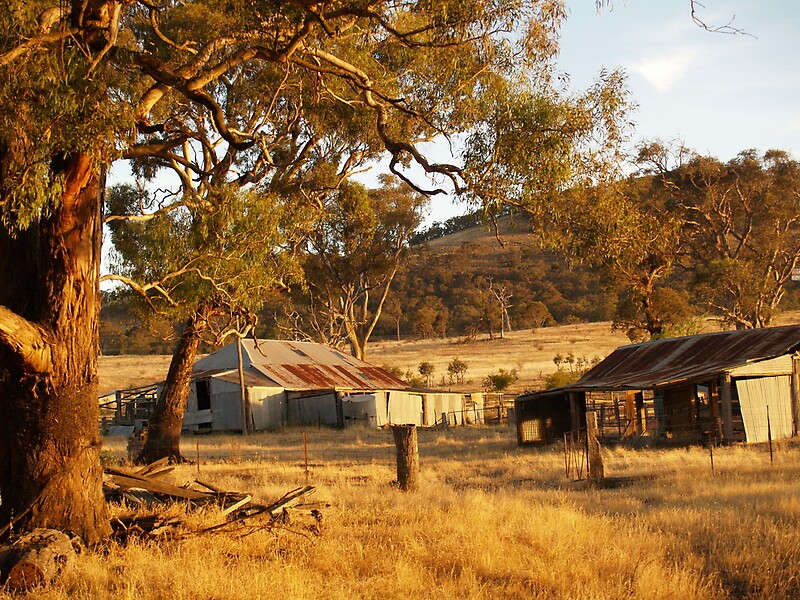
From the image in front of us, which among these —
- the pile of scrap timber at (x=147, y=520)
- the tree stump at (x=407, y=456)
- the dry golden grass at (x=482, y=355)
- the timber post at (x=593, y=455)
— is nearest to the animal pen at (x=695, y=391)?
the timber post at (x=593, y=455)

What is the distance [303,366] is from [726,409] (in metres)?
24.4

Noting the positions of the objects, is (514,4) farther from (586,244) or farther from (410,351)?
(410,351)

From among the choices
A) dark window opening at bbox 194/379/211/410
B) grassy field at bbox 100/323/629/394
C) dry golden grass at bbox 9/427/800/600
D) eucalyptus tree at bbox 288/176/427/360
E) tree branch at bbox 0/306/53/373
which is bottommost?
dry golden grass at bbox 9/427/800/600

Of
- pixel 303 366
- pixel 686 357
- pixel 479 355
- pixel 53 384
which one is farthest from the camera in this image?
pixel 479 355

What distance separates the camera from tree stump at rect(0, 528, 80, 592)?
26.6 feet

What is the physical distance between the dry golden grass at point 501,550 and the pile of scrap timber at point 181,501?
26 centimetres

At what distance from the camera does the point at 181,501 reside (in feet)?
38.0

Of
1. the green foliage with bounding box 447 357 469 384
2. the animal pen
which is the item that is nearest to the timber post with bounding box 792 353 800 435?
the animal pen

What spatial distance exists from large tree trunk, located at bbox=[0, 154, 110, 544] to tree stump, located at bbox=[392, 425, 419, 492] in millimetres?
6033

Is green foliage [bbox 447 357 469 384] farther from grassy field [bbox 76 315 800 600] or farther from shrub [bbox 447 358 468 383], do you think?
grassy field [bbox 76 315 800 600]

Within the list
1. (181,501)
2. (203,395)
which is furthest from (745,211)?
(181,501)

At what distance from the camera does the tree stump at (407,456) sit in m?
14.9

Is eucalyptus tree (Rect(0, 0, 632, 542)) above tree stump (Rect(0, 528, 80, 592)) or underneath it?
Answer: above

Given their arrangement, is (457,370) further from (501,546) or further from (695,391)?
(501,546)
